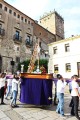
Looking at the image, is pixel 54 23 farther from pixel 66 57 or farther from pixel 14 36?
pixel 66 57

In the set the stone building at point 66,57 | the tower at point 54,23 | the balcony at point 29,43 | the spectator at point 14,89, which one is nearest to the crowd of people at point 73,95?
the spectator at point 14,89

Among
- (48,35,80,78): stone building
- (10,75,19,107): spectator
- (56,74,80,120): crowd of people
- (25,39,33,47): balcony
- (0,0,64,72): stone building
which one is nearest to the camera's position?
(56,74,80,120): crowd of people

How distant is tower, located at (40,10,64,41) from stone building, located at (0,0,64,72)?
10.2m

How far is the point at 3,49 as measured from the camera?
27.0 metres

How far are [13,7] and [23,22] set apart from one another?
372 centimetres

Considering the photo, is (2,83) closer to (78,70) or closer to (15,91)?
(15,91)

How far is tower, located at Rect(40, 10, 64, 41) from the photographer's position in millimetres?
43359

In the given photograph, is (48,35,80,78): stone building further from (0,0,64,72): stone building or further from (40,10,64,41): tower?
(40,10,64,41): tower

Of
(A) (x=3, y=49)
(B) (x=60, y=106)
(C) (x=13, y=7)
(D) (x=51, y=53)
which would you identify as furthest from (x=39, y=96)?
(C) (x=13, y=7)

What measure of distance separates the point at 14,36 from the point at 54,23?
58.3 ft

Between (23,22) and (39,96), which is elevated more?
(23,22)

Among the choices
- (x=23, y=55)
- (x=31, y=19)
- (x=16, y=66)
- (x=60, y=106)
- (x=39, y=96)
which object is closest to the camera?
(x=60, y=106)

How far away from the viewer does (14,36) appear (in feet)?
95.7

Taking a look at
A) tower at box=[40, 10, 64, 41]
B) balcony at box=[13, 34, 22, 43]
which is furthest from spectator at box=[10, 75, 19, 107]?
tower at box=[40, 10, 64, 41]
